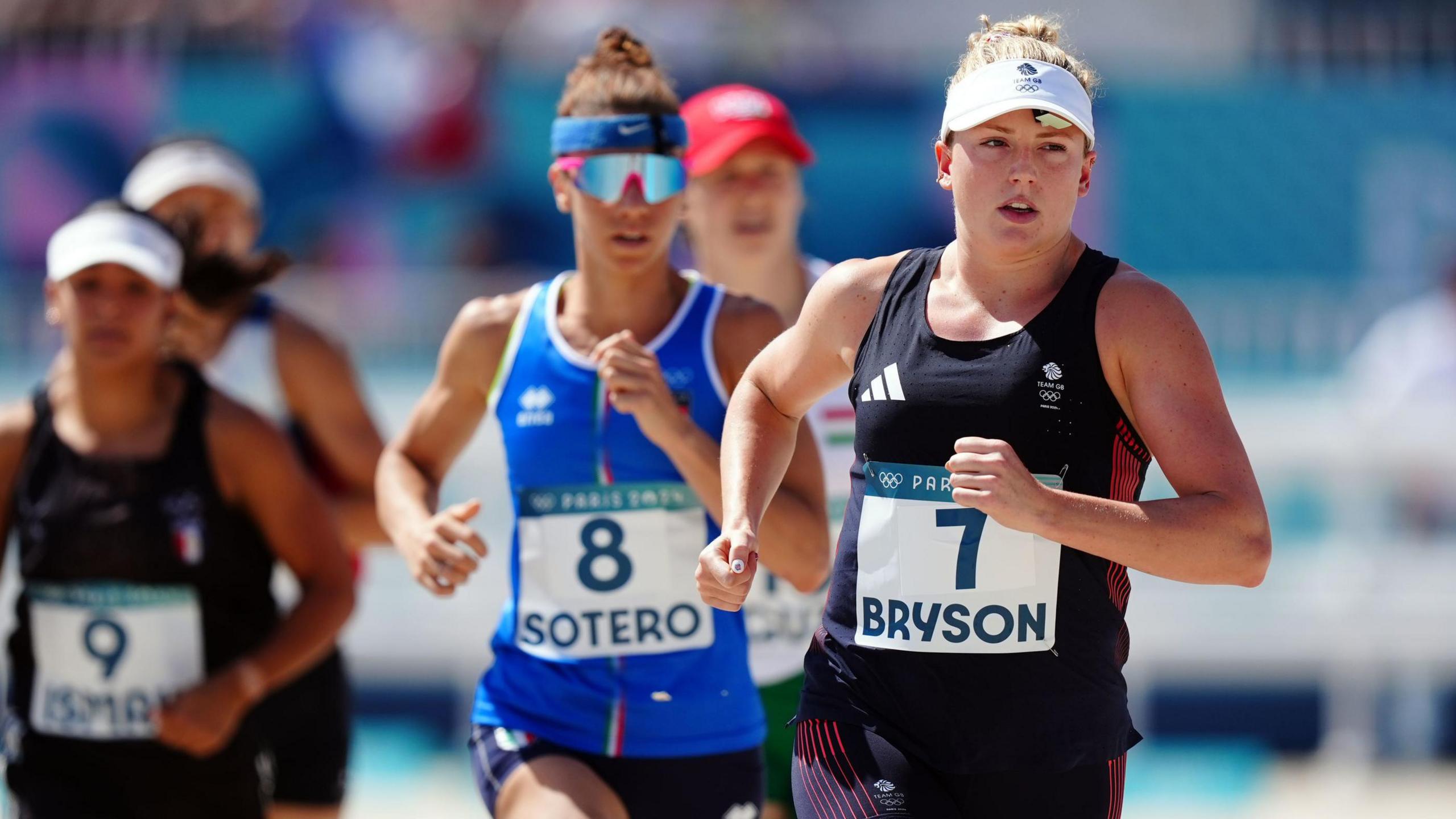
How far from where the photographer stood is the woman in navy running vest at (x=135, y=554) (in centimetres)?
468

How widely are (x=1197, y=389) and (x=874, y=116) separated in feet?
43.5

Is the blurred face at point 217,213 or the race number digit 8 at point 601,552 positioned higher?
the blurred face at point 217,213

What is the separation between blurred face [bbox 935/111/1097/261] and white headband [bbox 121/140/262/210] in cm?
358

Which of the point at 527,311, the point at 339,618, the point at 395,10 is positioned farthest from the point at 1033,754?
the point at 395,10

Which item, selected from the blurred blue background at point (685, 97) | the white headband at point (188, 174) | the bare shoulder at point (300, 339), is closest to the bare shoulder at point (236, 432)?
the bare shoulder at point (300, 339)

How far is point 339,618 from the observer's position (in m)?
4.99

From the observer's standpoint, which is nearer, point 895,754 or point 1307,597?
point 895,754

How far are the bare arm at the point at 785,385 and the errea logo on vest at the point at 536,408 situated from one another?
1.79ft

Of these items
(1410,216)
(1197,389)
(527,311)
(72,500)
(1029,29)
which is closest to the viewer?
(1197,389)

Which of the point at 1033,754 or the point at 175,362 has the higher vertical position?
the point at 175,362

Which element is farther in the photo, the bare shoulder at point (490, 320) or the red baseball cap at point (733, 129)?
the red baseball cap at point (733, 129)

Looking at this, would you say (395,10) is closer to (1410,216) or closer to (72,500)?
(1410,216)

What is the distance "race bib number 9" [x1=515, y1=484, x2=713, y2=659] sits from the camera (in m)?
4.14

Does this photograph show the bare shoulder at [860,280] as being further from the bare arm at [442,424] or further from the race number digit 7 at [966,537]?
the bare arm at [442,424]
